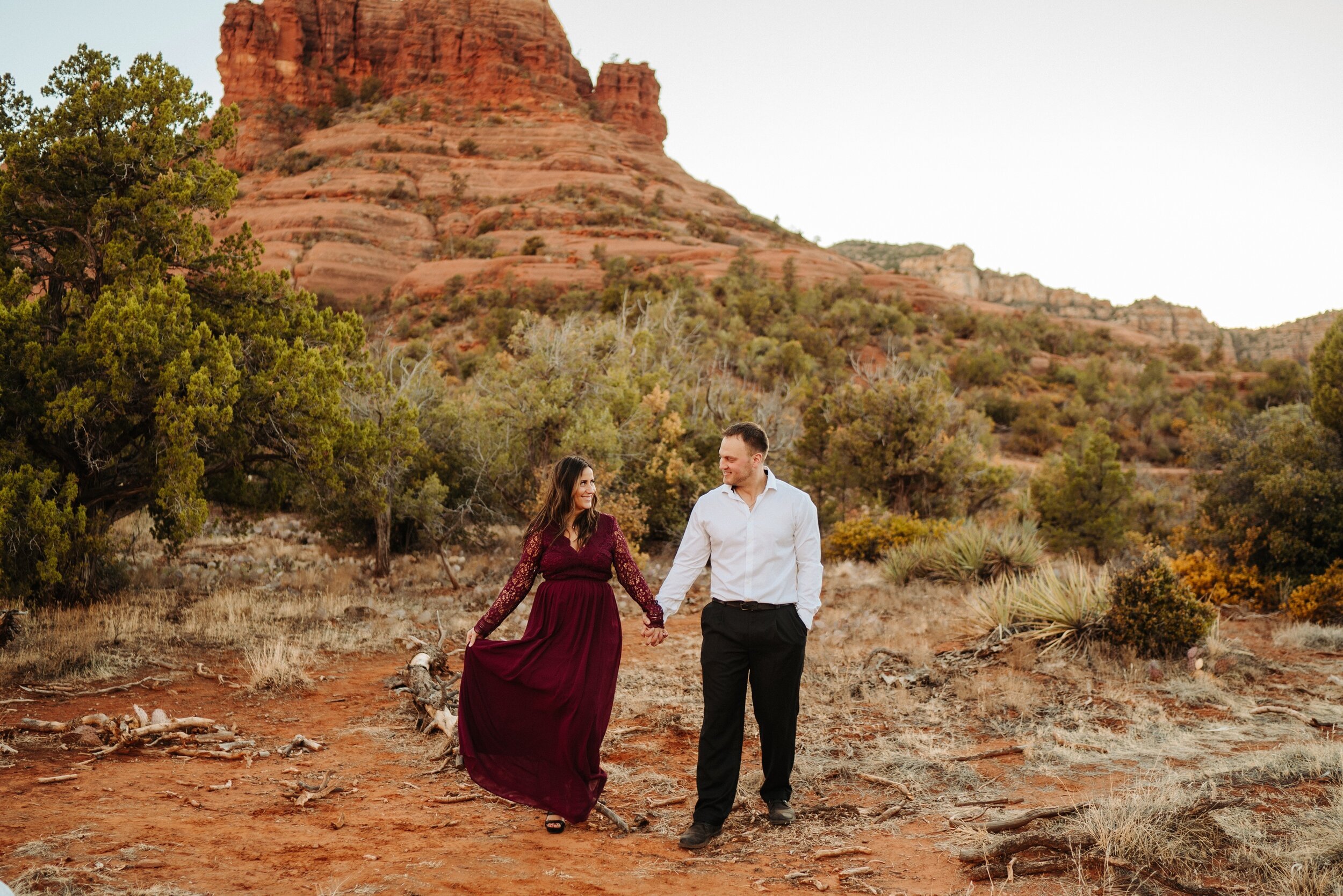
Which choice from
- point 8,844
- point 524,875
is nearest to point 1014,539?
point 524,875

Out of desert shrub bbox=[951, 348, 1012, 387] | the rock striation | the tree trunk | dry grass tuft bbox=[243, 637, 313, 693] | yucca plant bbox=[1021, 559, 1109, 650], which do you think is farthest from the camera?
the rock striation

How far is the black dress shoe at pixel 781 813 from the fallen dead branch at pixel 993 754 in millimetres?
1496

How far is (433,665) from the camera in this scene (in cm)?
772

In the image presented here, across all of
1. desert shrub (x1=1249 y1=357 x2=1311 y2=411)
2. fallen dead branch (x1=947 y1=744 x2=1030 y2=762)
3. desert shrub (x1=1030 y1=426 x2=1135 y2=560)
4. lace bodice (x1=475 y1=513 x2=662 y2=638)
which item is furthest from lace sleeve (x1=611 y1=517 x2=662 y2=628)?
→ desert shrub (x1=1249 y1=357 x2=1311 y2=411)

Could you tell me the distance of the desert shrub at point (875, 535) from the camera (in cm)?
1423

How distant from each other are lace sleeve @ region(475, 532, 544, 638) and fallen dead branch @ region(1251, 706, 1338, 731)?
5.48 metres

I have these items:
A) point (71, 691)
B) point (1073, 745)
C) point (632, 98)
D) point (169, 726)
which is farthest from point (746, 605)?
point (632, 98)

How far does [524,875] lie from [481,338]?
34391mm

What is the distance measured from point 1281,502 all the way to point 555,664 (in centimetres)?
1088

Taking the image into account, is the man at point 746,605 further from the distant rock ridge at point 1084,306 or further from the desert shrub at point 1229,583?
the distant rock ridge at point 1084,306

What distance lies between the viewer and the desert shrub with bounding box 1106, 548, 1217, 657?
8.01 metres

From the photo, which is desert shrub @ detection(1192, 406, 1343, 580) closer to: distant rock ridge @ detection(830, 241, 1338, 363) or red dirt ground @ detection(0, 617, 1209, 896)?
red dirt ground @ detection(0, 617, 1209, 896)

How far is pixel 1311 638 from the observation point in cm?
903

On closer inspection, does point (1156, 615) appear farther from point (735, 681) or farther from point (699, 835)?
point (699, 835)
